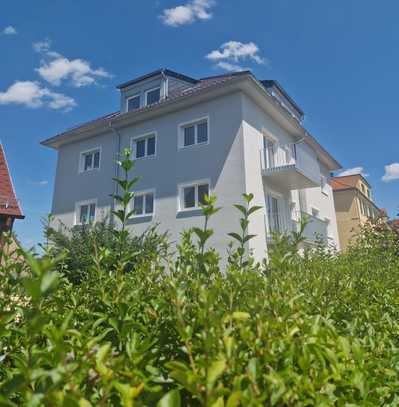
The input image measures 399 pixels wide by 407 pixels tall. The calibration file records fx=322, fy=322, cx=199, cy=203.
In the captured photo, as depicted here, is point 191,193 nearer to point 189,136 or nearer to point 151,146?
point 189,136

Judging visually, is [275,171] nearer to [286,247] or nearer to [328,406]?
[286,247]

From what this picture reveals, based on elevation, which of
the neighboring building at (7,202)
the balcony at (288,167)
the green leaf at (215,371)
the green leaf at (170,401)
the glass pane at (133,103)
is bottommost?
the green leaf at (170,401)

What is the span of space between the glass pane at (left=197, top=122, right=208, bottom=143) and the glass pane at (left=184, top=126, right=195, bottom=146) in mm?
294

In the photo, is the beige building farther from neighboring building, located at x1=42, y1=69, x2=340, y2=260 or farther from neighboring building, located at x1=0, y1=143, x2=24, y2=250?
neighboring building, located at x1=0, y1=143, x2=24, y2=250

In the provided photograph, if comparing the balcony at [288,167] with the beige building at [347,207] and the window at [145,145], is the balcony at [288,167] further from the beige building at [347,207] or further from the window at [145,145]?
the beige building at [347,207]

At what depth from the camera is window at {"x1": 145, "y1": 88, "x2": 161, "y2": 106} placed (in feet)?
56.3

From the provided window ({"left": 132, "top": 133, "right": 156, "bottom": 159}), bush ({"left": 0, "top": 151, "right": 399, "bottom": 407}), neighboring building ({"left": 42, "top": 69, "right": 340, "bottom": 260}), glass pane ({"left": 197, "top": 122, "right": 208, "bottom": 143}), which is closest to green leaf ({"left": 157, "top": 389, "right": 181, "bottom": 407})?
bush ({"left": 0, "top": 151, "right": 399, "bottom": 407})

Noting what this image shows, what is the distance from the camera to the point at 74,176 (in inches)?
712

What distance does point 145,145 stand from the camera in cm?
1636

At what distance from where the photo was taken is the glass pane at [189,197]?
14.2 m

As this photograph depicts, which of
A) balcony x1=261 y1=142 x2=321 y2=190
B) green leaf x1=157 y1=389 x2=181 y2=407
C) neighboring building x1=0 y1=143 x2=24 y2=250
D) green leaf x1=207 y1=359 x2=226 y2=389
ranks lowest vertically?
green leaf x1=157 y1=389 x2=181 y2=407

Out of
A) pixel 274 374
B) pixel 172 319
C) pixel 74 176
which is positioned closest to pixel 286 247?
pixel 172 319

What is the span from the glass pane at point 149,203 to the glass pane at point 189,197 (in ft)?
5.90

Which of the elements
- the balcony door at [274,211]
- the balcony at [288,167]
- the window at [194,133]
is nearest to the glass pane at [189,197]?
the window at [194,133]
